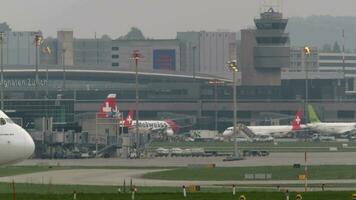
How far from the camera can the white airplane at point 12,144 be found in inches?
2376

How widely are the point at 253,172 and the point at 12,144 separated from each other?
248 feet

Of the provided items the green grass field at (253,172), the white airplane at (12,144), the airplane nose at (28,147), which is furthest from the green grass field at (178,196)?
the green grass field at (253,172)

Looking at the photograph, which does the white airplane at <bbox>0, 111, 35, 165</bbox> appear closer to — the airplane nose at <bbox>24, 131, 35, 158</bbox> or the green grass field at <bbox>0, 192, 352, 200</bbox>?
the airplane nose at <bbox>24, 131, 35, 158</bbox>

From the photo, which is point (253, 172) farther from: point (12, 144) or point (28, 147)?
point (12, 144)

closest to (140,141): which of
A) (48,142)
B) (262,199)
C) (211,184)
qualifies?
(48,142)

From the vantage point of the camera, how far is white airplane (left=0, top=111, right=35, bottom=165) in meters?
60.3

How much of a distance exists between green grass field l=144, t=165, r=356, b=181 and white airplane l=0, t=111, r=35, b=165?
217ft

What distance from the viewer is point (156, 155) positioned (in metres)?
190

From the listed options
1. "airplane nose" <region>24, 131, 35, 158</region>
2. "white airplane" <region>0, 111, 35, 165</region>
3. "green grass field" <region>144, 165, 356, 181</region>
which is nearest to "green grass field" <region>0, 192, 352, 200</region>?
"airplane nose" <region>24, 131, 35, 158</region>

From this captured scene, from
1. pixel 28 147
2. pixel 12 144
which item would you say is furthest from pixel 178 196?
pixel 12 144

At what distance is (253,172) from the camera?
13462 cm

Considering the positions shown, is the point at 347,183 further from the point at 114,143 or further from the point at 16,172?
the point at 114,143

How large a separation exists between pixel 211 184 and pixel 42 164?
43518mm

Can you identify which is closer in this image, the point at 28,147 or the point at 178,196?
the point at 28,147
